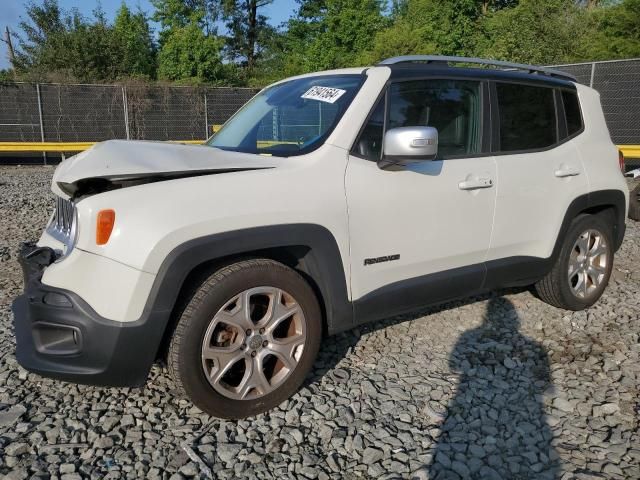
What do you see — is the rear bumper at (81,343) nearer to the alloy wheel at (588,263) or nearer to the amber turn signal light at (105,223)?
the amber turn signal light at (105,223)

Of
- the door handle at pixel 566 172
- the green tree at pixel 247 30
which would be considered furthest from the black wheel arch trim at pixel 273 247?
the green tree at pixel 247 30

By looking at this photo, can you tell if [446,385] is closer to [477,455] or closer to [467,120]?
[477,455]

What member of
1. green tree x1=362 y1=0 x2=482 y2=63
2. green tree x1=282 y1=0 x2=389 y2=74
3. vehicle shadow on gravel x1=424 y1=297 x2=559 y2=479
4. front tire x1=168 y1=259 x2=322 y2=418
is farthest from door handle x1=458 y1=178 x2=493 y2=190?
green tree x1=362 y1=0 x2=482 y2=63

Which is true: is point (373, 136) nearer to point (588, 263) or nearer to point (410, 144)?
point (410, 144)

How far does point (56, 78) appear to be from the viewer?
61.5ft

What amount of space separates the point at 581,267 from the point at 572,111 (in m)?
1.23

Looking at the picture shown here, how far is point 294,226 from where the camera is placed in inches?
107

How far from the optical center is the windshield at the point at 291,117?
311cm

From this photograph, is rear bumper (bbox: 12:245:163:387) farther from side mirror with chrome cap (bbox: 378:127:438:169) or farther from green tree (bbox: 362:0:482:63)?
green tree (bbox: 362:0:482:63)

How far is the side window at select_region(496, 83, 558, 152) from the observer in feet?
12.2

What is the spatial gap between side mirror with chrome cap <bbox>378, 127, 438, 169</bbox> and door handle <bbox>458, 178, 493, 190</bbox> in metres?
0.54

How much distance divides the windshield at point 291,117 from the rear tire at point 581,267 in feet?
7.05

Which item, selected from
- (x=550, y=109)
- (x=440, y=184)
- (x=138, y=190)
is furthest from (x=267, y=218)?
(x=550, y=109)

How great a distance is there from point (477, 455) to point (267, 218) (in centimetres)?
151
